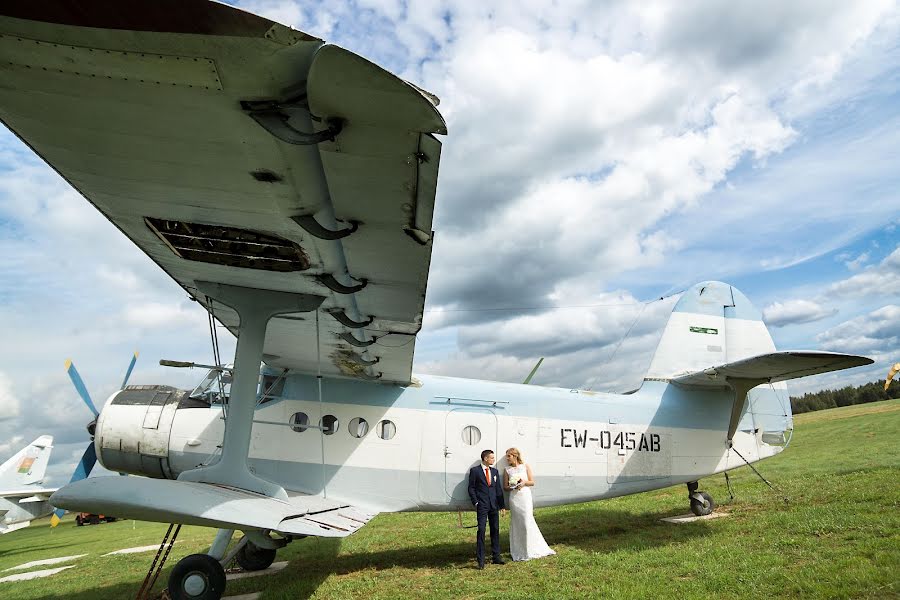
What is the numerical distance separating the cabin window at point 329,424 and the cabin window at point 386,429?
23.9 inches

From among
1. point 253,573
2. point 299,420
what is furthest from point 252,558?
point 299,420

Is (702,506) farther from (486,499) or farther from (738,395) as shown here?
(486,499)

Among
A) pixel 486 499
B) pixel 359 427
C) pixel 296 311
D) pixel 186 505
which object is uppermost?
pixel 296 311

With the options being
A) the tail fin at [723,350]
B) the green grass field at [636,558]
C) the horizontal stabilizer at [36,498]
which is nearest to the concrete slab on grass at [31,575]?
the green grass field at [636,558]

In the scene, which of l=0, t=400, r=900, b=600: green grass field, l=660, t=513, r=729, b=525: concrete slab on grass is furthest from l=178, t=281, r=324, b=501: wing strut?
l=660, t=513, r=729, b=525: concrete slab on grass

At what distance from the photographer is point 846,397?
75.1 metres

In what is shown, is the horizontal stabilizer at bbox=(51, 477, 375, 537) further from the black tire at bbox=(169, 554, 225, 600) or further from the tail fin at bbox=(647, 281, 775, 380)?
the tail fin at bbox=(647, 281, 775, 380)

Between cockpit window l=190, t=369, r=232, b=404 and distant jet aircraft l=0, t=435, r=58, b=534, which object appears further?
distant jet aircraft l=0, t=435, r=58, b=534

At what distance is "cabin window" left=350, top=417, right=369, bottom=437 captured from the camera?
7.57 meters

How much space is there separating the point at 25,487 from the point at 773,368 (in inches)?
1154

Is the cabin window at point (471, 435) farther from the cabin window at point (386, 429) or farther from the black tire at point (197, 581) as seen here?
the black tire at point (197, 581)

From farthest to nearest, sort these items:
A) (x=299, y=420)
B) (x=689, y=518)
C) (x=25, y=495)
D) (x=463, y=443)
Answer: (x=25, y=495) < (x=689, y=518) < (x=463, y=443) < (x=299, y=420)

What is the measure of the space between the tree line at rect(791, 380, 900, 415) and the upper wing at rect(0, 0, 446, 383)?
8283 centimetres

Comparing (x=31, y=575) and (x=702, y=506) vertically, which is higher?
(x=702, y=506)
